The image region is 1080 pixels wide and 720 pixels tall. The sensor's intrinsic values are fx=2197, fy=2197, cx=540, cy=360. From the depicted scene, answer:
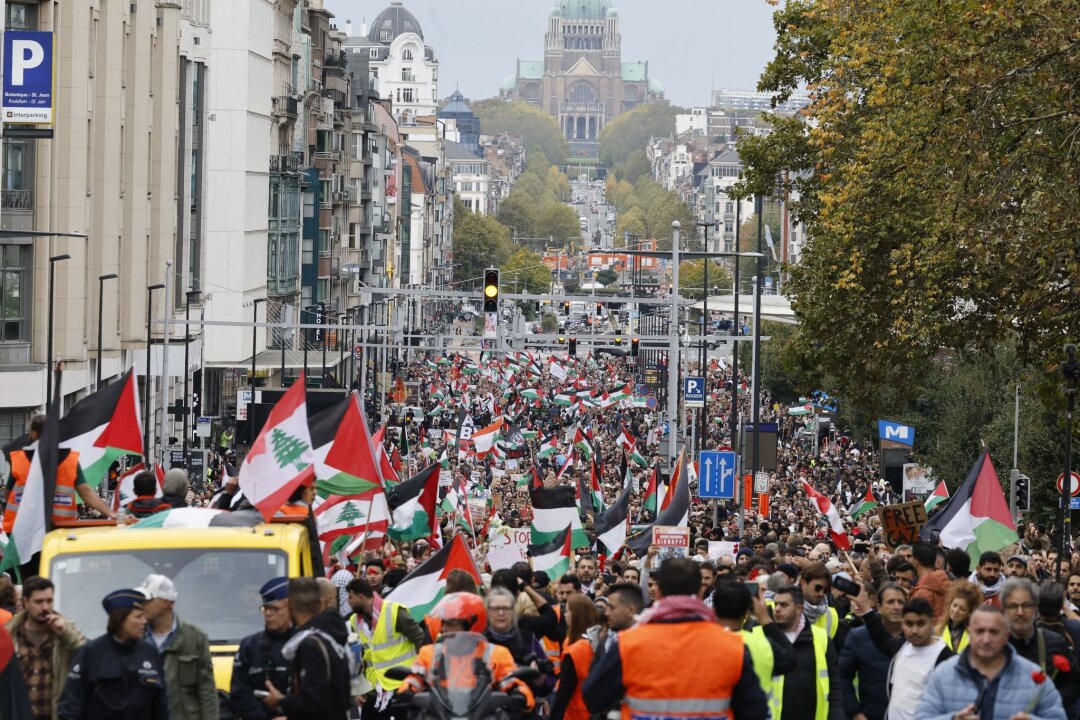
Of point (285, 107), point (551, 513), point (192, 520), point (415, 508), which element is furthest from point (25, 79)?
point (285, 107)

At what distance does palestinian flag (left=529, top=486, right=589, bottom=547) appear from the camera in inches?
847

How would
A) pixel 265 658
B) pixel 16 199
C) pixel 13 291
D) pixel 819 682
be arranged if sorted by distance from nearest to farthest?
1. pixel 265 658
2. pixel 819 682
3. pixel 16 199
4. pixel 13 291

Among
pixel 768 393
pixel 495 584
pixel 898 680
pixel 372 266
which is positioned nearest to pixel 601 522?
pixel 495 584

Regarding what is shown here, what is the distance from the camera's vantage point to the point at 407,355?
4906 inches

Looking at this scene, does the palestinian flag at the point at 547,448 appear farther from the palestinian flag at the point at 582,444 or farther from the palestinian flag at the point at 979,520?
the palestinian flag at the point at 979,520

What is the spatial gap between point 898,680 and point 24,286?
39.4 m

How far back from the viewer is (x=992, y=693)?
891 cm

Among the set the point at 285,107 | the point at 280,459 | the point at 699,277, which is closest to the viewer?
the point at 280,459

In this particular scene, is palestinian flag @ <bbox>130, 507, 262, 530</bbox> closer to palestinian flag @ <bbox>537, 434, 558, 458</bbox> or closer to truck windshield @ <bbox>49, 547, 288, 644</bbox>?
truck windshield @ <bbox>49, 547, 288, 644</bbox>

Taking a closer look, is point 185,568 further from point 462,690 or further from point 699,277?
point 699,277

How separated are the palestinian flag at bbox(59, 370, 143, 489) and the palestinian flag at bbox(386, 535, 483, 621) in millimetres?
3821

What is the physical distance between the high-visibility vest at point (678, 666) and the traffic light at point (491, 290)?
1218 inches

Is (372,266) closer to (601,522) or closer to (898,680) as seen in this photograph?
(601,522)

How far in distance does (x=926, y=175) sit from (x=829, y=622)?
14804mm
